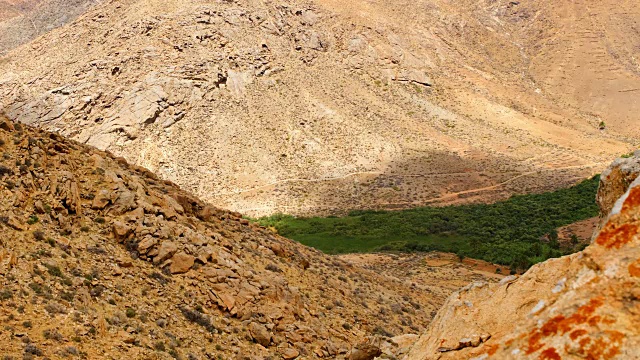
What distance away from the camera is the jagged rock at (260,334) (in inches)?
508

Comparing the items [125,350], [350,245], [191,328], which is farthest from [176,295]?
[350,245]

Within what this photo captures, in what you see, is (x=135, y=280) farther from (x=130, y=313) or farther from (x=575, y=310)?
(x=575, y=310)

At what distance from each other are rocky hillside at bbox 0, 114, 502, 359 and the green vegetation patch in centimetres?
2182

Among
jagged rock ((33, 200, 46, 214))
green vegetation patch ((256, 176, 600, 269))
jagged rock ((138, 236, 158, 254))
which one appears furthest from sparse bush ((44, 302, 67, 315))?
green vegetation patch ((256, 176, 600, 269))

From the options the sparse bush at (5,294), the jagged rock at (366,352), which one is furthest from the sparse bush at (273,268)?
the sparse bush at (5,294)

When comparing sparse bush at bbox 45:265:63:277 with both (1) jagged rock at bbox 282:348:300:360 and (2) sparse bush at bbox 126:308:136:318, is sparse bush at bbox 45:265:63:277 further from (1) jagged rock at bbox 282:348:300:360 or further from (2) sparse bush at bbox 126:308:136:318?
(1) jagged rock at bbox 282:348:300:360

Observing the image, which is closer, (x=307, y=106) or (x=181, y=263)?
(x=181, y=263)

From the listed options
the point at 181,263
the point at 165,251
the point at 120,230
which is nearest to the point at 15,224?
the point at 120,230

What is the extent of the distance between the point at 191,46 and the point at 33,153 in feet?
199

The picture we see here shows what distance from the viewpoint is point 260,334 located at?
12922mm

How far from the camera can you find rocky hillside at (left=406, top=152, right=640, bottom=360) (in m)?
4.05

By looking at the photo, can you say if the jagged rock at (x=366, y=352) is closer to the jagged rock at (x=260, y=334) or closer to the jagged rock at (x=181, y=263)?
the jagged rock at (x=260, y=334)

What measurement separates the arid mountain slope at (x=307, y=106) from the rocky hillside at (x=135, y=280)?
1628 inches

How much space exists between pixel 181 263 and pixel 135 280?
146cm
